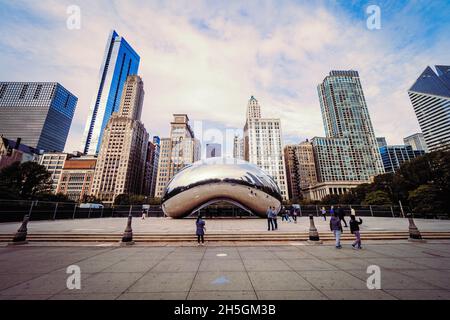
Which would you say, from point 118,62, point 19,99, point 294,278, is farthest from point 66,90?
point 294,278

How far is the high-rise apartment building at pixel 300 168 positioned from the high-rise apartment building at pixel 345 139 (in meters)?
4.37

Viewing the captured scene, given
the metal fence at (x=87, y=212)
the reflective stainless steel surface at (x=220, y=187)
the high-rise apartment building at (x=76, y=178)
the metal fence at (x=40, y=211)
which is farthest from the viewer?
the high-rise apartment building at (x=76, y=178)

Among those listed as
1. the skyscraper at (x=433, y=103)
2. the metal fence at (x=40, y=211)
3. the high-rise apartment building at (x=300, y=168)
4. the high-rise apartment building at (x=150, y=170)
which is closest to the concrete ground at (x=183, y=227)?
the metal fence at (x=40, y=211)

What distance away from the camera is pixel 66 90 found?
522 feet

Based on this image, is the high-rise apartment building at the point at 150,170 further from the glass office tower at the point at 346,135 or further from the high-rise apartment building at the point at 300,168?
the glass office tower at the point at 346,135

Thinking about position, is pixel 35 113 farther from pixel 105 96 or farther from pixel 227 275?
pixel 227 275

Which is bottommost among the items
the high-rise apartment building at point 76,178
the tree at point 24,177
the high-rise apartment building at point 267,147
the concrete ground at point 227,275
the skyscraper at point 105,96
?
the concrete ground at point 227,275

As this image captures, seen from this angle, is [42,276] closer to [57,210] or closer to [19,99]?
[57,210]

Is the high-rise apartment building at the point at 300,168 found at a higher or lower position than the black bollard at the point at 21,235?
higher

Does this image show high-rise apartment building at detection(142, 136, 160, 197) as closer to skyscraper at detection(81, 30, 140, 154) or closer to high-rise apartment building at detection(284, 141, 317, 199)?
skyscraper at detection(81, 30, 140, 154)

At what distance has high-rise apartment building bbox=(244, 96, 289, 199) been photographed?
113 meters

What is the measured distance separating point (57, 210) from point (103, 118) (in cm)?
18830

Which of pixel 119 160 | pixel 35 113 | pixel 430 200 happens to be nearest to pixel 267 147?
pixel 430 200

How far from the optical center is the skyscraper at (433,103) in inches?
4316
